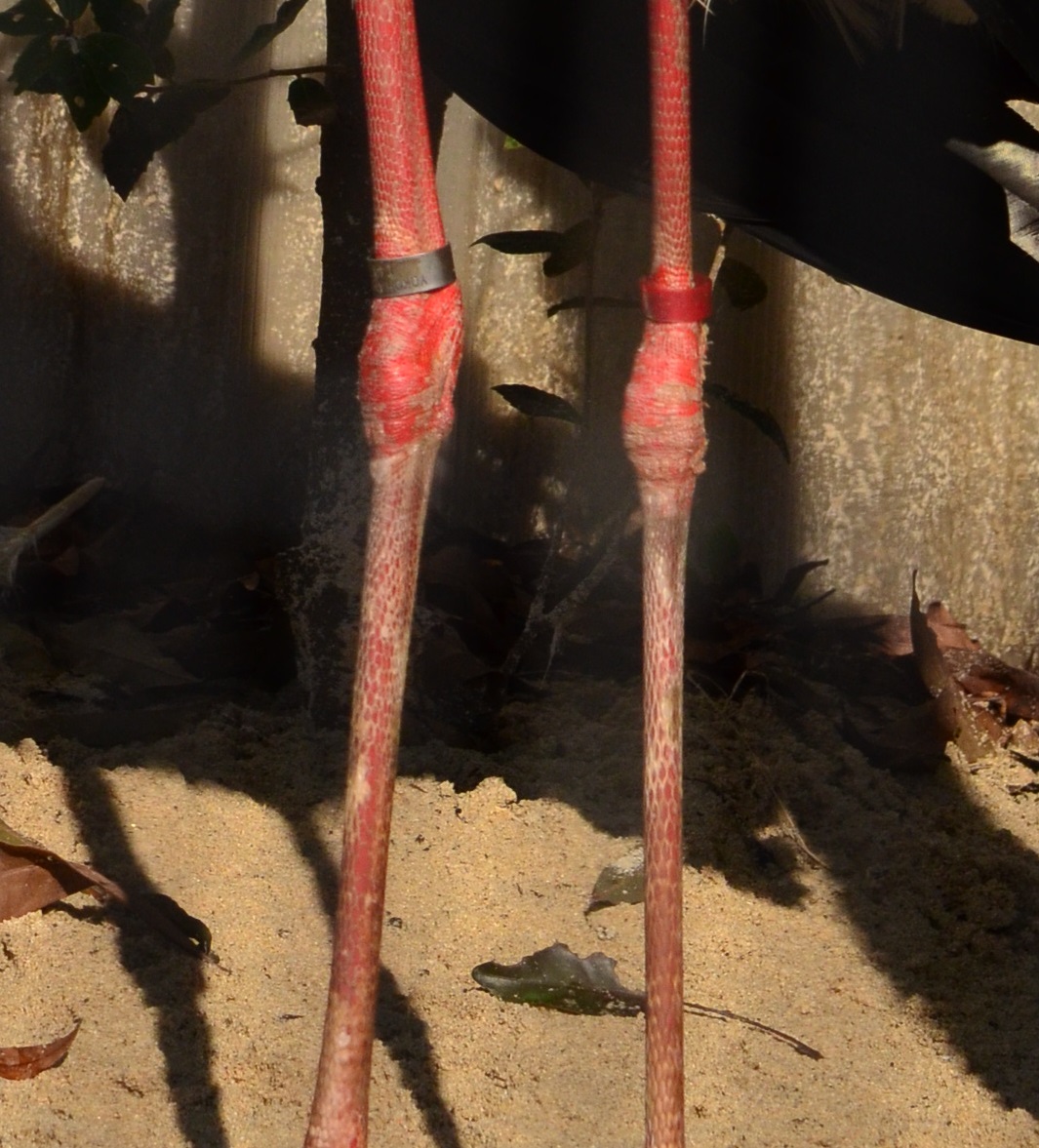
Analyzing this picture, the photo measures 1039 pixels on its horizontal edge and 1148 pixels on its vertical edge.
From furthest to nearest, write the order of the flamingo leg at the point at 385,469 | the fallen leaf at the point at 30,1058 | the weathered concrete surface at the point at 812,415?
1. the weathered concrete surface at the point at 812,415
2. the fallen leaf at the point at 30,1058
3. the flamingo leg at the point at 385,469

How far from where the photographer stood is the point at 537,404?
1.79 metres

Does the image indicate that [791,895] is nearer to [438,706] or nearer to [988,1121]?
[988,1121]

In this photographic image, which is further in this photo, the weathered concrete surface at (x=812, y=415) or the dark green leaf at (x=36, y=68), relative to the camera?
the weathered concrete surface at (x=812, y=415)

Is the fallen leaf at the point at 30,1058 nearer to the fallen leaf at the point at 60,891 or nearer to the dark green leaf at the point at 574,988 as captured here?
the fallen leaf at the point at 60,891

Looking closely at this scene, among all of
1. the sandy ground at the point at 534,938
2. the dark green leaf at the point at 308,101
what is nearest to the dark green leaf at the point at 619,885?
the sandy ground at the point at 534,938

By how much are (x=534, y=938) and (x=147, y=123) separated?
0.97m

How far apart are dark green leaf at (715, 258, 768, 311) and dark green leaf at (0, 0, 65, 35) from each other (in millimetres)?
808

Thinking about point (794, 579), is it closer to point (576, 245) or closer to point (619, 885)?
point (576, 245)

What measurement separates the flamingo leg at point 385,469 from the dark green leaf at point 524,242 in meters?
0.69

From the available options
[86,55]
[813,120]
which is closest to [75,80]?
[86,55]

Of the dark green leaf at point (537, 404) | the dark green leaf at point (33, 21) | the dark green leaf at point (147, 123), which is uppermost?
the dark green leaf at point (33, 21)

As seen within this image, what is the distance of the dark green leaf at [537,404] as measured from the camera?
5.85 ft

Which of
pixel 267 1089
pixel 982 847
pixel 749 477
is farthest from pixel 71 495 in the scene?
pixel 982 847

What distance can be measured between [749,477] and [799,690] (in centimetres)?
35
